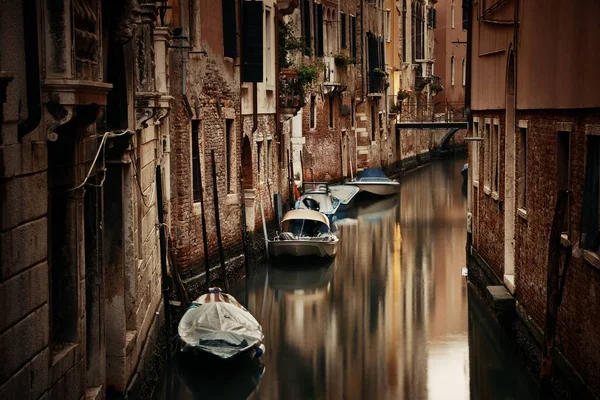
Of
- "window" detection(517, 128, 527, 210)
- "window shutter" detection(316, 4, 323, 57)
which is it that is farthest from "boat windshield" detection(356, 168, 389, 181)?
"window" detection(517, 128, 527, 210)

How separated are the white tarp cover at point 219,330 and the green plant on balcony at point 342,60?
65.0 feet

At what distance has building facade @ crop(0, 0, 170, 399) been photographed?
5.15 meters

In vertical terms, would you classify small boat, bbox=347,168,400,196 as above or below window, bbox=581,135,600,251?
below

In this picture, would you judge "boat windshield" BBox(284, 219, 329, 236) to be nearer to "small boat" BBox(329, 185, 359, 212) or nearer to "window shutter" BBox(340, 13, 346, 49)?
"small boat" BBox(329, 185, 359, 212)

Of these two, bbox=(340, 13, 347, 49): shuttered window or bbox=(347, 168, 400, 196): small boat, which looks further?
bbox=(340, 13, 347, 49): shuttered window

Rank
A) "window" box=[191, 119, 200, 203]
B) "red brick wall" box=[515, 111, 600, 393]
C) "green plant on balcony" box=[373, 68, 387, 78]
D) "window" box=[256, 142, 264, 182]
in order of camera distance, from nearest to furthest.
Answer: "red brick wall" box=[515, 111, 600, 393]
"window" box=[191, 119, 200, 203]
"window" box=[256, 142, 264, 182]
"green plant on balcony" box=[373, 68, 387, 78]

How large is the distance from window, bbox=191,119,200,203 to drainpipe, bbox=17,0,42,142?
9.54 meters

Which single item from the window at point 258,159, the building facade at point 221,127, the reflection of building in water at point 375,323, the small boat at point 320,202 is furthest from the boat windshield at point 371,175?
the window at point 258,159

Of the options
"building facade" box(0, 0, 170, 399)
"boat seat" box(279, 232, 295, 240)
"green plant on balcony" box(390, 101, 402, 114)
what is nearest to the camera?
"building facade" box(0, 0, 170, 399)

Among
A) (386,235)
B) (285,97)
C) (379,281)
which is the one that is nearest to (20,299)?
(379,281)

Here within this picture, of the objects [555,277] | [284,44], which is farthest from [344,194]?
[555,277]

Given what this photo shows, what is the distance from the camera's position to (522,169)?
1261cm

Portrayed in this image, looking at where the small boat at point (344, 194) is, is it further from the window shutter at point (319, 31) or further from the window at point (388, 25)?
the window at point (388, 25)

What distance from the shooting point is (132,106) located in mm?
9539
